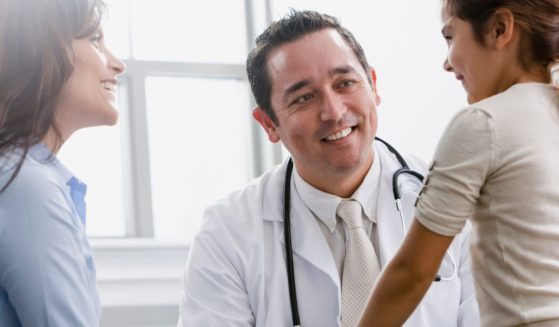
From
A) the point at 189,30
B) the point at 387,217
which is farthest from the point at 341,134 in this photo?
the point at 189,30

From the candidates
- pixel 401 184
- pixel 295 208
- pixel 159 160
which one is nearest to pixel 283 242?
pixel 295 208

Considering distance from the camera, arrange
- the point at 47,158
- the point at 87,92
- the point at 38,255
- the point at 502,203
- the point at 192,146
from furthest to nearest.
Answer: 1. the point at 192,146
2. the point at 87,92
3. the point at 47,158
4. the point at 38,255
5. the point at 502,203

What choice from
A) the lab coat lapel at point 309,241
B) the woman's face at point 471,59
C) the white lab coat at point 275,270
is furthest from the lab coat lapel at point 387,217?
the woman's face at point 471,59

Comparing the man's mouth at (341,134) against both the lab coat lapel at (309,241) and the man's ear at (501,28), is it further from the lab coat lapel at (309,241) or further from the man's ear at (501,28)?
the man's ear at (501,28)

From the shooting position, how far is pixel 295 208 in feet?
6.91

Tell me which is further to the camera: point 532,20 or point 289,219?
point 289,219

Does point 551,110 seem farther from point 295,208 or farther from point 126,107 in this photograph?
point 126,107

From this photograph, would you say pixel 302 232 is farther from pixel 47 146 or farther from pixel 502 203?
pixel 502 203

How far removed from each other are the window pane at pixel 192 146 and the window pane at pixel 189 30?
0.11 metres

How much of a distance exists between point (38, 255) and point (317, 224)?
2.80 feet

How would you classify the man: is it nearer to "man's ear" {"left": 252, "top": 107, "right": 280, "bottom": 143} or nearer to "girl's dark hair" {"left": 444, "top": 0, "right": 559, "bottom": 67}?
"man's ear" {"left": 252, "top": 107, "right": 280, "bottom": 143}

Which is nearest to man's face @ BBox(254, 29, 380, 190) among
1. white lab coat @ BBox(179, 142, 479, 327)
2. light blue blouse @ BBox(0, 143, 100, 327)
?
white lab coat @ BBox(179, 142, 479, 327)

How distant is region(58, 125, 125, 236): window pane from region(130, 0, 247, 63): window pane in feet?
1.21

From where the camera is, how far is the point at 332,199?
205 cm
